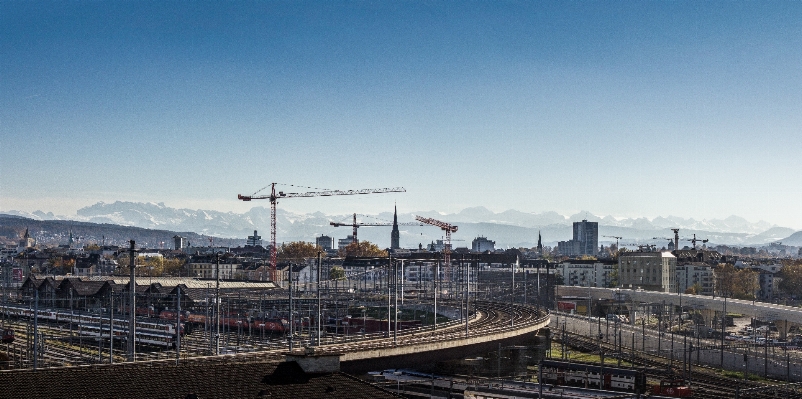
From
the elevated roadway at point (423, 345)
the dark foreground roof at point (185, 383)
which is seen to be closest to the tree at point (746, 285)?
the elevated roadway at point (423, 345)

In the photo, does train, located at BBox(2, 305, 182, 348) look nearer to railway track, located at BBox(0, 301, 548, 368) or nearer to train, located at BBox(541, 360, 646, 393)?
railway track, located at BBox(0, 301, 548, 368)

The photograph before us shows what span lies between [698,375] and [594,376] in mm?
8993

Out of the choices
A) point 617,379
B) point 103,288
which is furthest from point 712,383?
point 103,288

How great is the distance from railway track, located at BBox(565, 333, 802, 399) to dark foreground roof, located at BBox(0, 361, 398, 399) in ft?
47.8

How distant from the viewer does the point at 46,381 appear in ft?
71.4

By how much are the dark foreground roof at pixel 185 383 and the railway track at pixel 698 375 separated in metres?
14.6

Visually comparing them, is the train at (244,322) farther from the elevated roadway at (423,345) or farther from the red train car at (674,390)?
the red train car at (674,390)

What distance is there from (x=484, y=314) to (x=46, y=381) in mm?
48184

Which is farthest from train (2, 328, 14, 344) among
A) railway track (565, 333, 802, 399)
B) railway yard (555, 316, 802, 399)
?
railway track (565, 333, 802, 399)

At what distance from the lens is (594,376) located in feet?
150

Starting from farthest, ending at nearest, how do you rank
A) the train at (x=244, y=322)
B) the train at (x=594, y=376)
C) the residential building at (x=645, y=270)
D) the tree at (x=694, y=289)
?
the residential building at (x=645, y=270)
the tree at (x=694, y=289)
the train at (x=244, y=322)
the train at (x=594, y=376)

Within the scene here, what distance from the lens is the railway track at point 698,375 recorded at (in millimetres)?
40906

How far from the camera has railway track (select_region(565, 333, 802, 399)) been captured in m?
40.9

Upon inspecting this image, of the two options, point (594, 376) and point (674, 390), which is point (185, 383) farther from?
point (594, 376)
